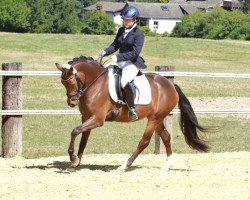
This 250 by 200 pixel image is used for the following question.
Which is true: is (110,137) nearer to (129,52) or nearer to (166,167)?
(166,167)

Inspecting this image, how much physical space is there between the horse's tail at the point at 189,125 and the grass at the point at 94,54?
3.00m

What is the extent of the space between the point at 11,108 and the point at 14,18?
75168 mm

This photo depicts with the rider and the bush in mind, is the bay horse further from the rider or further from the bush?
the bush

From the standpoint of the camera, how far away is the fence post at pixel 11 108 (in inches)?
428

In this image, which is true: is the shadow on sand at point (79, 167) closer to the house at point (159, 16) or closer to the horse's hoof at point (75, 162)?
the horse's hoof at point (75, 162)

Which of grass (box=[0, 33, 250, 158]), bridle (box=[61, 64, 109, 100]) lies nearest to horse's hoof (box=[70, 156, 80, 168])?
bridle (box=[61, 64, 109, 100])

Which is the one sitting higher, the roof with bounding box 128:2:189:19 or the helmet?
the helmet

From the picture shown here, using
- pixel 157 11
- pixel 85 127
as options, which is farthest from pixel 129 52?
pixel 157 11

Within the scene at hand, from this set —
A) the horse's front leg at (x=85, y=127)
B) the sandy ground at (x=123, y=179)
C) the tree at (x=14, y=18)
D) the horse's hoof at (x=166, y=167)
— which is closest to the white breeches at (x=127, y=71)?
the horse's front leg at (x=85, y=127)

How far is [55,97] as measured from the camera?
2338 cm

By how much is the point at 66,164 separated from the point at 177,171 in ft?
5.95

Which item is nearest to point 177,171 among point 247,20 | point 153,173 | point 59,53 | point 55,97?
point 153,173

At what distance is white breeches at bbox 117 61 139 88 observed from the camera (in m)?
9.34

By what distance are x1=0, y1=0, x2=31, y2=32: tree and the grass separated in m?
24.6
